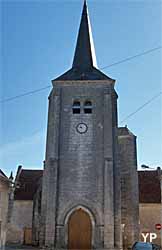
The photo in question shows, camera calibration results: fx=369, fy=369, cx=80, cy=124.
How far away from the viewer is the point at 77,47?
29.8m

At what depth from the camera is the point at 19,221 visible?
30.7 metres

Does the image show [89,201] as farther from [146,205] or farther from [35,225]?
[146,205]

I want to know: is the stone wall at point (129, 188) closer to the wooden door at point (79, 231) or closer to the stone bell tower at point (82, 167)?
the stone bell tower at point (82, 167)

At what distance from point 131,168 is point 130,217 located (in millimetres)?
3903

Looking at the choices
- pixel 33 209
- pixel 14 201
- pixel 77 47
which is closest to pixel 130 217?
pixel 33 209

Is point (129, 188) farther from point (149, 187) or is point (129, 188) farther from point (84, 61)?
point (84, 61)

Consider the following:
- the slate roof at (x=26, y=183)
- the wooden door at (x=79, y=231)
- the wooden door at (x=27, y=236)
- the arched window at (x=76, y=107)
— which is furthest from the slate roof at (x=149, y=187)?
the arched window at (x=76, y=107)

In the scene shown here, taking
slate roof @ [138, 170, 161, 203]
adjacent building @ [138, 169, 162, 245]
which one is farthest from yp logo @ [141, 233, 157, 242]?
slate roof @ [138, 170, 161, 203]

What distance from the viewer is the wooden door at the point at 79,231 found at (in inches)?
943

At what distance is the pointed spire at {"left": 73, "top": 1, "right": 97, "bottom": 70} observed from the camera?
29.2m

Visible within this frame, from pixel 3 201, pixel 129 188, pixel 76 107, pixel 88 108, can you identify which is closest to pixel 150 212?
pixel 129 188

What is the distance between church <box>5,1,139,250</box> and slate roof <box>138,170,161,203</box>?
3.05 m

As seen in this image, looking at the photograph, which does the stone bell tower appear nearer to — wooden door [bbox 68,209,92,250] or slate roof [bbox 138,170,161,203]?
wooden door [bbox 68,209,92,250]

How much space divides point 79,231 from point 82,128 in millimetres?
7048
